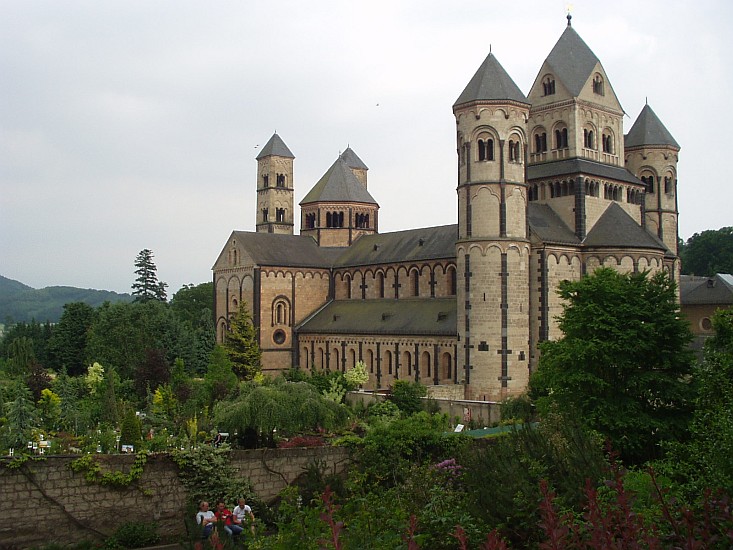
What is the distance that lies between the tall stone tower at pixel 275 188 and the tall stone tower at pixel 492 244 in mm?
37191

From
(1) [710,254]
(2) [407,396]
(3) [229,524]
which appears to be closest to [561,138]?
(2) [407,396]

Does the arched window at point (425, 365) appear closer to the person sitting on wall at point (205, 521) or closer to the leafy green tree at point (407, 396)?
the leafy green tree at point (407, 396)

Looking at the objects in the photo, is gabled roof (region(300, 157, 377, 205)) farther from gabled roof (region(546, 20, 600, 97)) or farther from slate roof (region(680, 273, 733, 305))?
slate roof (region(680, 273, 733, 305))

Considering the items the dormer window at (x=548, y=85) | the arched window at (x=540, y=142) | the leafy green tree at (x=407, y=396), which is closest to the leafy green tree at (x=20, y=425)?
the leafy green tree at (x=407, y=396)

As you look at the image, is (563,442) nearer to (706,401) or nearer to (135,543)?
(706,401)

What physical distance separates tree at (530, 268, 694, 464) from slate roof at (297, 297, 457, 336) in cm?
2169

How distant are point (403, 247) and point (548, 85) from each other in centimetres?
1600

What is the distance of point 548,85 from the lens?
192 feet

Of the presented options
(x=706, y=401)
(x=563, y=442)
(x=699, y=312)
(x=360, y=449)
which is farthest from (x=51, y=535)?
(x=699, y=312)

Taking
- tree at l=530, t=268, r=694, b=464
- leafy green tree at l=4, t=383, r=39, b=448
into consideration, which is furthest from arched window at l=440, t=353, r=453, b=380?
leafy green tree at l=4, t=383, r=39, b=448

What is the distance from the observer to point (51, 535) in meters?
23.4

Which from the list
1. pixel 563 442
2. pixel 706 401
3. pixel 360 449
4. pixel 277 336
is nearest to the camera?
pixel 563 442

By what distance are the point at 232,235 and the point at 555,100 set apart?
2804cm

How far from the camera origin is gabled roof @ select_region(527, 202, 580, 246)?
52.6 m
